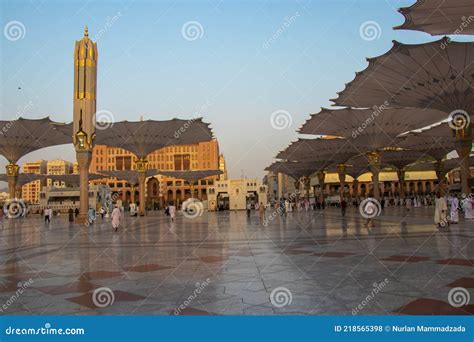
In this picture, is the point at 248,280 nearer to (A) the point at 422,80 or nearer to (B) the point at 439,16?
(B) the point at 439,16

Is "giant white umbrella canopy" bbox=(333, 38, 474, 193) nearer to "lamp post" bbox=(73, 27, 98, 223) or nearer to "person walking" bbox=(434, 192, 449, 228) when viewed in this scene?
"person walking" bbox=(434, 192, 449, 228)

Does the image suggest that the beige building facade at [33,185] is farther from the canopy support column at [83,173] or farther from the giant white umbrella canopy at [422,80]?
the giant white umbrella canopy at [422,80]

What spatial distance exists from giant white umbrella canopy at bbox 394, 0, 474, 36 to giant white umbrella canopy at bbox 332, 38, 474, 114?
8.69 feet

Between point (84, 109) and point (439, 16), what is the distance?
2141cm

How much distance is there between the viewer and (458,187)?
75.1 meters

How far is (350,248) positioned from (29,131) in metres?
38.0

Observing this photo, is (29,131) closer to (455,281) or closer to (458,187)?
(455,281)

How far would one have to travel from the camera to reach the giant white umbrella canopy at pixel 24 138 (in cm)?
3778

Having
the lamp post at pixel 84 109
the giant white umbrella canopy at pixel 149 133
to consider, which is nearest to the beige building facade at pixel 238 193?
the giant white umbrella canopy at pixel 149 133

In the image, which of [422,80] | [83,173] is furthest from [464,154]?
[83,173]

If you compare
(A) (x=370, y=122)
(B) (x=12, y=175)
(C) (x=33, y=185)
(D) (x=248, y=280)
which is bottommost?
(D) (x=248, y=280)

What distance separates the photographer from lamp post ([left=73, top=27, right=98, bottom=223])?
26.3 meters

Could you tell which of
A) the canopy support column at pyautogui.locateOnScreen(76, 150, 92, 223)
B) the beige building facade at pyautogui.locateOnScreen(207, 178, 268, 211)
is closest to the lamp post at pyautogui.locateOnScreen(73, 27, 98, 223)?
the canopy support column at pyautogui.locateOnScreen(76, 150, 92, 223)

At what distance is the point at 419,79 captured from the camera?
849 inches
